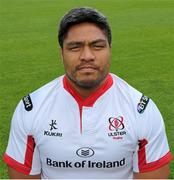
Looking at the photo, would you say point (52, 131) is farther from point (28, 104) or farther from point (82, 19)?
point (82, 19)

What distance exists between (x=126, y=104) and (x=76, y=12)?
58 centimetres

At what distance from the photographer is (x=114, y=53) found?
445 inches

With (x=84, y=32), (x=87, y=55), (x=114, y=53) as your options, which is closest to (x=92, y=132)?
(x=87, y=55)

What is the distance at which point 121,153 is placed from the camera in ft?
8.55

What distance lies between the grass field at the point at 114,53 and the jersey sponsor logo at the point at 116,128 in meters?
2.42

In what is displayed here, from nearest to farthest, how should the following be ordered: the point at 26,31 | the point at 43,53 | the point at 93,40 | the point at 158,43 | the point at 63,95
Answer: the point at 93,40
the point at 63,95
the point at 43,53
the point at 158,43
the point at 26,31

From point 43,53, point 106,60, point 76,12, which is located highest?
point 76,12

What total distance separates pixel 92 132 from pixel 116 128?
0.44 ft

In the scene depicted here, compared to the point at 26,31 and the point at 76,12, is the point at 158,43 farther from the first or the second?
the point at 76,12

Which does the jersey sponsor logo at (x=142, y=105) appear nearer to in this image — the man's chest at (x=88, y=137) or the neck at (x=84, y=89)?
the man's chest at (x=88, y=137)

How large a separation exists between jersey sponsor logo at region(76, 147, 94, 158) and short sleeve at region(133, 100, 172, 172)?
26cm

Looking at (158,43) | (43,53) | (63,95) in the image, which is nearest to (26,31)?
(43,53)

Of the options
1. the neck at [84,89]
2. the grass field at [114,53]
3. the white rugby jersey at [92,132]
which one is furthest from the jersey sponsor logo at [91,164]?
the grass field at [114,53]

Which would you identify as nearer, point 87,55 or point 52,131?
point 87,55
